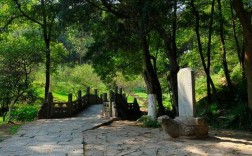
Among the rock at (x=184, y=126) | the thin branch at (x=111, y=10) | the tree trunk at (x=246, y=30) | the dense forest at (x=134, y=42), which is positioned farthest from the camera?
the thin branch at (x=111, y=10)

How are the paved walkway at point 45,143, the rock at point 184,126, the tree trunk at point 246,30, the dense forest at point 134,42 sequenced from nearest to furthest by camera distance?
1. the paved walkway at point 45,143
2. the rock at point 184,126
3. the tree trunk at point 246,30
4. the dense forest at point 134,42

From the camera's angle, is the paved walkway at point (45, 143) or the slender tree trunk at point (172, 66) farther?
the slender tree trunk at point (172, 66)

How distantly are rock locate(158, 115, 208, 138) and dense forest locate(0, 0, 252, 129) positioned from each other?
4305mm

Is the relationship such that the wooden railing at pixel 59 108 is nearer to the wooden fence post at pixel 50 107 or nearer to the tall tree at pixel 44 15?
the wooden fence post at pixel 50 107

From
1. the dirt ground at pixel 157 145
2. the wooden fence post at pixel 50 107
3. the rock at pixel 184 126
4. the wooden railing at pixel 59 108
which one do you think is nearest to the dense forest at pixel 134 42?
the wooden railing at pixel 59 108

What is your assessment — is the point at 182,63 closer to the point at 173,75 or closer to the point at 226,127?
the point at 173,75

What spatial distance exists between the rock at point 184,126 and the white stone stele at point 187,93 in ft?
1.51

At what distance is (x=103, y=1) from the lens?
1595cm

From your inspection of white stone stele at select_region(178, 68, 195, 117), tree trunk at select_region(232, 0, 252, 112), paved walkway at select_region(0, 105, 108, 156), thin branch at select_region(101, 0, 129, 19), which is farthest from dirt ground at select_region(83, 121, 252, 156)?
thin branch at select_region(101, 0, 129, 19)

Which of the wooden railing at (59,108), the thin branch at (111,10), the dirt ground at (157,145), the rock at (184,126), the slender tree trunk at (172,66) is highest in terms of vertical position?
the thin branch at (111,10)

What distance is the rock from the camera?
998 cm

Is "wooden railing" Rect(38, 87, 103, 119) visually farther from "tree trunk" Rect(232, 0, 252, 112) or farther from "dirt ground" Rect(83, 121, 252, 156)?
"tree trunk" Rect(232, 0, 252, 112)

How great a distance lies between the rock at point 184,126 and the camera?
9.98 meters

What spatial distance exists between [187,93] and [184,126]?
1.17 m
